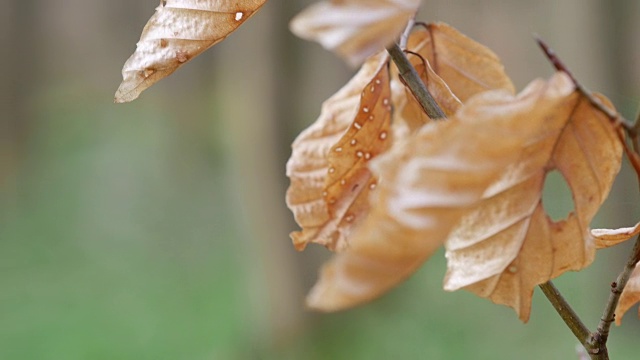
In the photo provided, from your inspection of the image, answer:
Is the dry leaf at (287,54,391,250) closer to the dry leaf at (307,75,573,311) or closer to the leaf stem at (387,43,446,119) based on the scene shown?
the leaf stem at (387,43,446,119)

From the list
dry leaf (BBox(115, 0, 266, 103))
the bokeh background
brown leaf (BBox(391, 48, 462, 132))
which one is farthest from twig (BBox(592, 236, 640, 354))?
the bokeh background

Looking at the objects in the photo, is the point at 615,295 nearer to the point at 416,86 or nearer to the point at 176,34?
the point at 416,86

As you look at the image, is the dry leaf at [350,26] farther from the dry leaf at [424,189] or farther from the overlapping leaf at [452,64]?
the overlapping leaf at [452,64]

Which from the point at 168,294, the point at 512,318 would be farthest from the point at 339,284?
the point at 168,294

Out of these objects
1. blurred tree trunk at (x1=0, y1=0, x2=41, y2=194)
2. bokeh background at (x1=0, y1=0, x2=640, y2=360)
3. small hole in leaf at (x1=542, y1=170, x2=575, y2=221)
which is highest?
blurred tree trunk at (x1=0, y1=0, x2=41, y2=194)

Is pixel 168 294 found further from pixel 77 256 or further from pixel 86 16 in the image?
pixel 86 16

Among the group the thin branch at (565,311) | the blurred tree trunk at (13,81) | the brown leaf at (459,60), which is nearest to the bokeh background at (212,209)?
the blurred tree trunk at (13,81)
